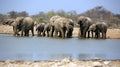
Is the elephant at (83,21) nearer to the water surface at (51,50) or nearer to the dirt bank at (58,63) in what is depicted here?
the water surface at (51,50)

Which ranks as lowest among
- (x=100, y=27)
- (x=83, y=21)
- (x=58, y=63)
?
(x=58, y=63)

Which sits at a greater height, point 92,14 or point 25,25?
point 92,14

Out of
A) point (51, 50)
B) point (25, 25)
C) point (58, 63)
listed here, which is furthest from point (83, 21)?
point (58, 63)

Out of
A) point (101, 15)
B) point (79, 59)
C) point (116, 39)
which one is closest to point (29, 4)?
point (79, 59)

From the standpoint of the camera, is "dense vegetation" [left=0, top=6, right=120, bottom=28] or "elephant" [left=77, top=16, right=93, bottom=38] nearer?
"dense vegetation" [left=0, top=6, right=120, bottom=28]

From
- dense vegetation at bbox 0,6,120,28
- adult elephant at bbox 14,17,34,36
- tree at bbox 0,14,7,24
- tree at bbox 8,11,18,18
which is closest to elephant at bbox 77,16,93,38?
dense vegetation at bbox 0,6,120,28

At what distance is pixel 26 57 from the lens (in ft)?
10.6

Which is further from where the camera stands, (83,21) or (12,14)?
(83,21)

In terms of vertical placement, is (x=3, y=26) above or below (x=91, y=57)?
above

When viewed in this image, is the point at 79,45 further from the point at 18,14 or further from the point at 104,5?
the point at 18,14

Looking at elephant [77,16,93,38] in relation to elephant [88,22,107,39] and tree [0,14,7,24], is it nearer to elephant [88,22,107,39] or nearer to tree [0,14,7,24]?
elephant [88,22,107,39]

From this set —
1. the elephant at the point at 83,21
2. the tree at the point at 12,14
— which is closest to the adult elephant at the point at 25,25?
the tree at the point at 12,14

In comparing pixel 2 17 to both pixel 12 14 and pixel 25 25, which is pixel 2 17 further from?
pixel 25 25

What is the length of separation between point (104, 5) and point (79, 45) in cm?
56
